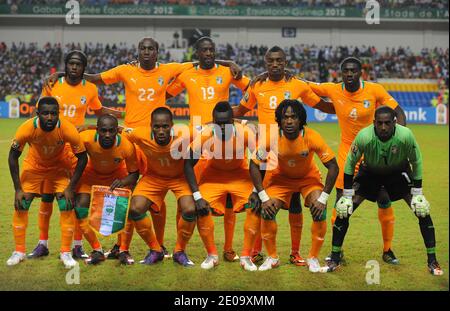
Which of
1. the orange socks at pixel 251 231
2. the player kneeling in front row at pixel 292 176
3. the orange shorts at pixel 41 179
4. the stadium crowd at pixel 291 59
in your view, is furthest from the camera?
the stadium crowd at pixel 291 59

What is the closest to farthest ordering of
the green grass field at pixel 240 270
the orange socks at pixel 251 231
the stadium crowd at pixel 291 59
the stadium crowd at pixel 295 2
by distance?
1. the green grass field at pixel 240 270
2. the orange socks at pixel 251 231
3. the stadium crowd at pixel 291 59
4. the stadium crowd at pixel 295 2

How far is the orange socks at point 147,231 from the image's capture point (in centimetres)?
705

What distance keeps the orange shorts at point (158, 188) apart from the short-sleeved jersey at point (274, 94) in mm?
1388

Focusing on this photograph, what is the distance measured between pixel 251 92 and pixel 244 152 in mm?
956

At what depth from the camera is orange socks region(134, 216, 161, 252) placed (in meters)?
7.05

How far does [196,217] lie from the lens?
7125mm

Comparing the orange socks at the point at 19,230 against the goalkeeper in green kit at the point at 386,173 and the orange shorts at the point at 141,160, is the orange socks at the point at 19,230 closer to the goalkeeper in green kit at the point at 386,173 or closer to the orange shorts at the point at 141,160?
the orange shorts at the point at 141,160

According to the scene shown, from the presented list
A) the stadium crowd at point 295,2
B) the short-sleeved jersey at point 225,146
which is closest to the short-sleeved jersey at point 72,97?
the short-sleeved jersey at point 225,146

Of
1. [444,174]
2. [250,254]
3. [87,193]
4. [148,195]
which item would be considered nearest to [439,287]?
[250,254]

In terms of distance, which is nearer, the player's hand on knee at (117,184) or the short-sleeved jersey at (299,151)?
the short-sleeved jersey at (299,151)

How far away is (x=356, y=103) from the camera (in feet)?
25.9

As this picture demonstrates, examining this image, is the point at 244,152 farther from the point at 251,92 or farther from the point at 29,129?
the point at 29,129

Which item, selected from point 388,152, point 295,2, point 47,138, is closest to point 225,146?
point 388,152

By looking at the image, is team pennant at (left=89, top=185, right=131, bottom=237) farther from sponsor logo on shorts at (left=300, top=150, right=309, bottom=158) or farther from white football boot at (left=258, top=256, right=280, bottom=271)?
sponsor logo on shorts at (left=300, top=150, right=309, bottom=158)
